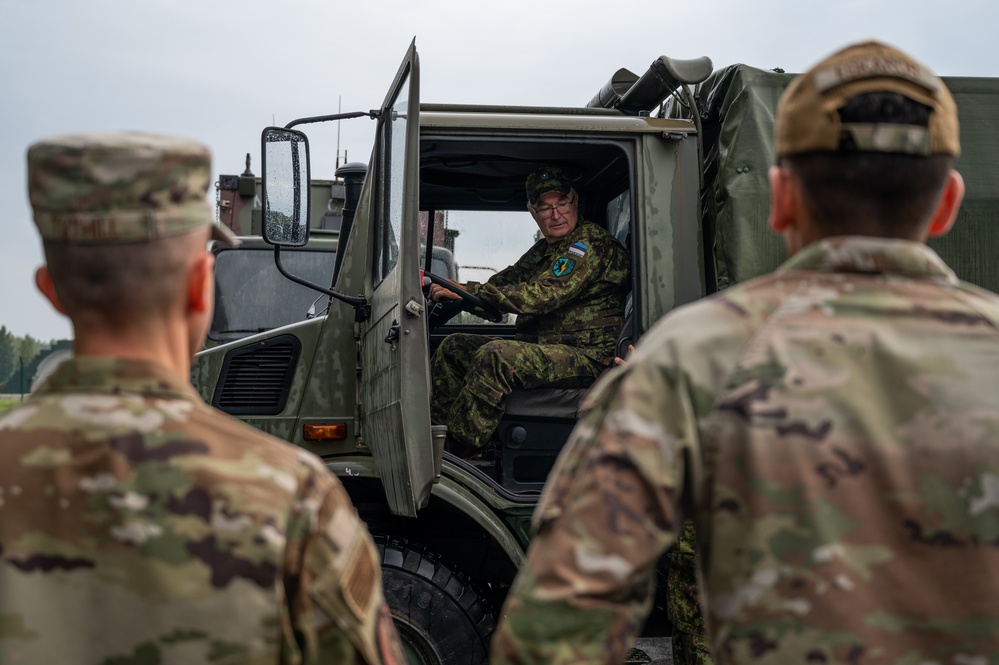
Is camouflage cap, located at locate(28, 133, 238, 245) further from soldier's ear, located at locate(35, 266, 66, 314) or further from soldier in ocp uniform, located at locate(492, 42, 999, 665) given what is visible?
soldier in ocp uniform, located at locate(492, 42, 999, 665)

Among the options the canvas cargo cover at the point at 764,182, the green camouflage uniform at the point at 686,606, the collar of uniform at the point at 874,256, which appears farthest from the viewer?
the canvas cargo cover at the point at 764,182

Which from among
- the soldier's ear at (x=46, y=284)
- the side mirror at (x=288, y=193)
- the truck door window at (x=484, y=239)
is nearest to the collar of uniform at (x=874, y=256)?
the soldier's ear at (x=46, y=284)

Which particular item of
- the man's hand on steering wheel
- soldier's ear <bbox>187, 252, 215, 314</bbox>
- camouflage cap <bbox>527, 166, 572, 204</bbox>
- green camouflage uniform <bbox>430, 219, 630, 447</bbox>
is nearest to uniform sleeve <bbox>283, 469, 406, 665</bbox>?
soldier's ear <bbox>187, 252, 215, 314</bbox>

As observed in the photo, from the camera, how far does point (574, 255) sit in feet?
12.7

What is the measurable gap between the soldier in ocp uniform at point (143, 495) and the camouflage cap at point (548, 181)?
281 cm

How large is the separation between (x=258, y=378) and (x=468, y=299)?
0.84 meters

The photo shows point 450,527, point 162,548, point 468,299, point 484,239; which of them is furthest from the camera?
point 484,239

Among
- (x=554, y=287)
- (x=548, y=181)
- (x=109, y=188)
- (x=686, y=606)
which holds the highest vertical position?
(x=548, y=181)

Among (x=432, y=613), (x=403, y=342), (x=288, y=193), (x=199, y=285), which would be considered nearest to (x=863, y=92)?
(x=199, y=285)

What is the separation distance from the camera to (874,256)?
1312 millimetres

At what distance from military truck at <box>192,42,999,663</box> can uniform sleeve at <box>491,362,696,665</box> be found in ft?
6.19

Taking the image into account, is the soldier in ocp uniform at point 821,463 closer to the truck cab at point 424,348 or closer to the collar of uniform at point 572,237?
the truck cab at point 424,348

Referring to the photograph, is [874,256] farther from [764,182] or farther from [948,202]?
[764,182]

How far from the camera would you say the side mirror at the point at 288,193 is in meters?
3.29
